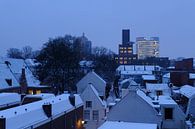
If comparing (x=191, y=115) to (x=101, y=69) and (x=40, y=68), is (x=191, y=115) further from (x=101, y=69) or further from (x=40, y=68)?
(x=101, y=69)

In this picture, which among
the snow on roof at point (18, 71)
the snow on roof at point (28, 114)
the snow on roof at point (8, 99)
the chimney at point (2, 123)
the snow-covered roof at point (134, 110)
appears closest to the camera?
the chimney at point (2, 123)

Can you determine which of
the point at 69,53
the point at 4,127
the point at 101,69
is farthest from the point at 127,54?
the point at 4,127

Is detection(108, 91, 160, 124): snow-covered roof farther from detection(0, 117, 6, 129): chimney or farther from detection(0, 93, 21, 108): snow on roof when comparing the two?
detection(0, 117, 6, 129): chimney

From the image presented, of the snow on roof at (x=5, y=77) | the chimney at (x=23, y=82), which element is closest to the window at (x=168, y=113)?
the snow on roof at (x=5, y=77)

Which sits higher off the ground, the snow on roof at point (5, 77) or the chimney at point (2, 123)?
the snow on roof at point (5, 77)

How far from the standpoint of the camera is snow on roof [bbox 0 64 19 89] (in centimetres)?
4410

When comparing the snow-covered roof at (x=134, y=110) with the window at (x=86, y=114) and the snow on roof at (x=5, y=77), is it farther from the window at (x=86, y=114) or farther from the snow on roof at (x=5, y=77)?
the snow on roof at (x=5, y=77)

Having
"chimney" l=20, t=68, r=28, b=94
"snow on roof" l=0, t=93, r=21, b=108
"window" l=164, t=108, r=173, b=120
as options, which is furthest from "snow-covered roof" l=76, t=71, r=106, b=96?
"window" l=164, t=108, r=173, b=120

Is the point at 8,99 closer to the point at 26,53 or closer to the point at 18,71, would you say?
the point at 18,71

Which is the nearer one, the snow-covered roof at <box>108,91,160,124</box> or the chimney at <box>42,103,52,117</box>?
the chimney at <box>42,103,52,117</box>

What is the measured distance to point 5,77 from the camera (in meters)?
46.0

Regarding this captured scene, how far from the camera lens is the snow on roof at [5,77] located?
44.1 meters

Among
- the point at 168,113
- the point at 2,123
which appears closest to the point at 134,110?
the point at 168,113

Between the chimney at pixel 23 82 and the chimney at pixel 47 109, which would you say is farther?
the chimney at pixel 23 82
